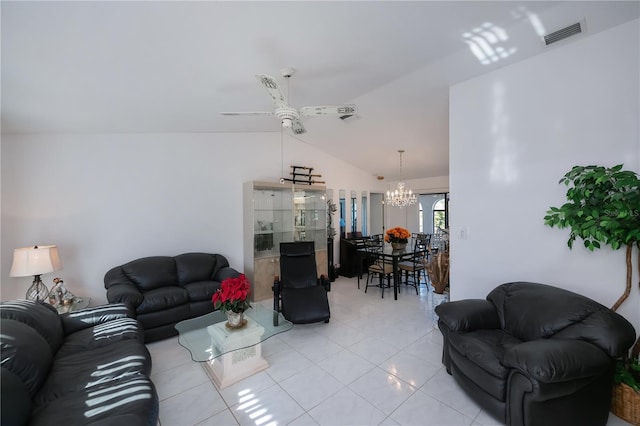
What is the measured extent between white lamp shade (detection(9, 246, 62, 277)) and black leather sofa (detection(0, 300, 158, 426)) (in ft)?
2.36

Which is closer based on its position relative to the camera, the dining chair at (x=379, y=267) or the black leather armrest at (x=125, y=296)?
the black leather armrest at (x=125, y=296)

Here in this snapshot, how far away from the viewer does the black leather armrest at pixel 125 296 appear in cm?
288

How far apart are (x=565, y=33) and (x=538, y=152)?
991mm

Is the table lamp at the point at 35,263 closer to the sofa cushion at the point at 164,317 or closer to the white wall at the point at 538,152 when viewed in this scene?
the sofa cushion at the point at 164,317

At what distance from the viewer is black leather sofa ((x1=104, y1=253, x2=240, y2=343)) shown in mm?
3012

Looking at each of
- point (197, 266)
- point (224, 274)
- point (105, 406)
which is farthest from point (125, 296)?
point (105, 406)

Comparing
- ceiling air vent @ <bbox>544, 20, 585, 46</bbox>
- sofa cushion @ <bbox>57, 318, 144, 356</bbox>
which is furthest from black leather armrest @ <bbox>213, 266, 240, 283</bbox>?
ceiling air vent @ <bbox>544, 20, 585, 46</bbox>

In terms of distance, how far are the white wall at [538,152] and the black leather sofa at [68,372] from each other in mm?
3227

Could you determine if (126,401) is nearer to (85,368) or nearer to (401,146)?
(85,368)

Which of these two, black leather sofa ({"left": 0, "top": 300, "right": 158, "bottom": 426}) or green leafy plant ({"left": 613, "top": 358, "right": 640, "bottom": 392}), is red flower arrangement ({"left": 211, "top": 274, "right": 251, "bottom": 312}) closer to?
black leather sofa ({"left": 0, "top": 300, "right": 158, "bottom": 426})

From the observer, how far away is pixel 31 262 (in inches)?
105

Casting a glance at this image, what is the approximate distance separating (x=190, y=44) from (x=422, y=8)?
1838 mm

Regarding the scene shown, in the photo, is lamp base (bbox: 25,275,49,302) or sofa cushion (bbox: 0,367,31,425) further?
lamp base (bbox: 25,275,49,302)

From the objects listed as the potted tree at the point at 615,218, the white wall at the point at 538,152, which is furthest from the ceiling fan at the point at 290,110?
the potted tree at the point at 615,218
